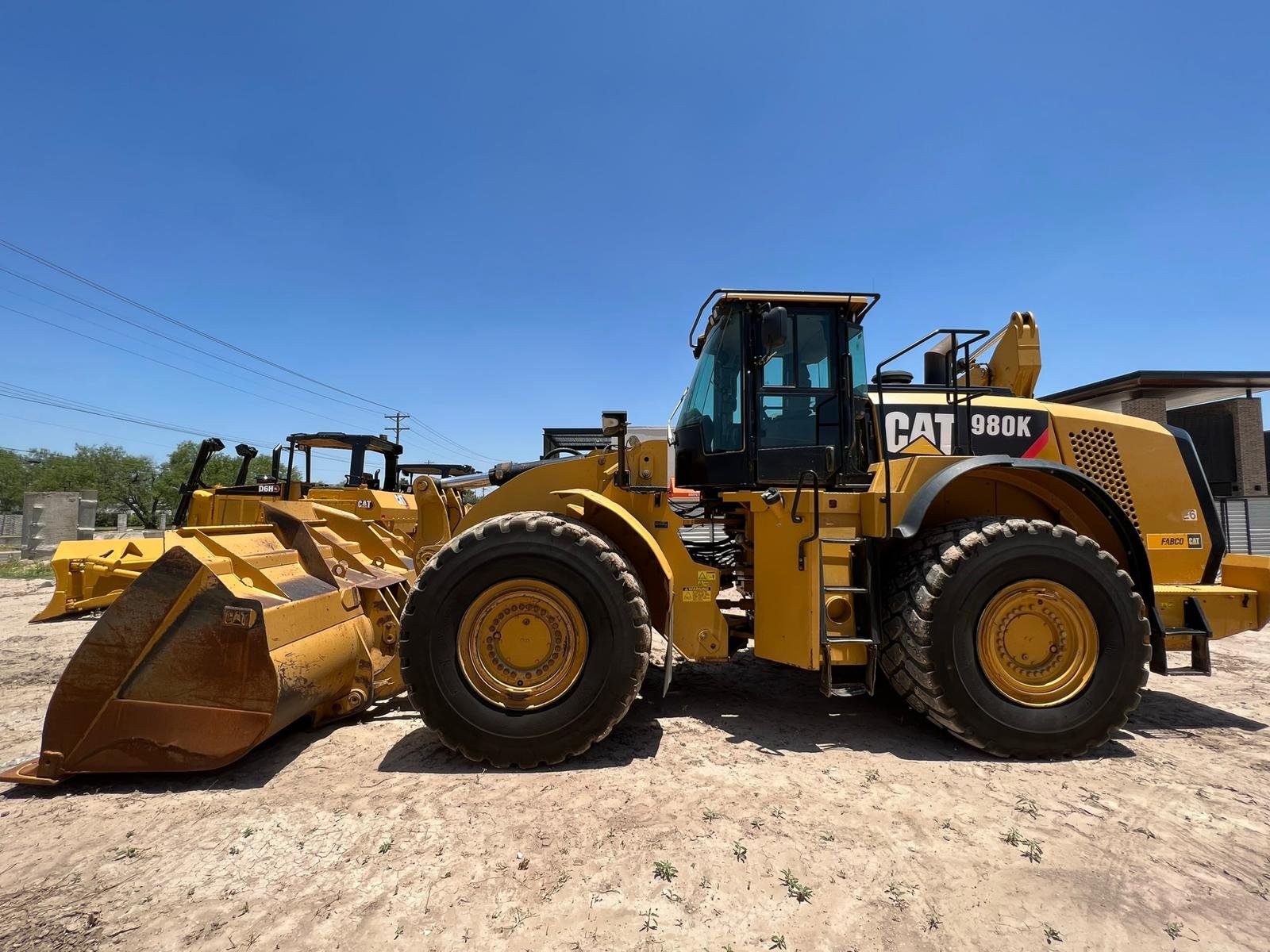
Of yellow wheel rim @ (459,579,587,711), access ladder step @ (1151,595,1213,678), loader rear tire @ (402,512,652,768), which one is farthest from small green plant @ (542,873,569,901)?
access ladder step @ (1151,595,1213,678)

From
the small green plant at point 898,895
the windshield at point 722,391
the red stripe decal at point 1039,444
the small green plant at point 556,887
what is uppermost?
the windshield at point 722,391

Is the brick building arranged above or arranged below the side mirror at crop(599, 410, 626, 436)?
above

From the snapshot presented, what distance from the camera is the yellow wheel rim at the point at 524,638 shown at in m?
3.28

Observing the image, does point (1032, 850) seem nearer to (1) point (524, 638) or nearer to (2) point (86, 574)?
(1) point (524, 638)

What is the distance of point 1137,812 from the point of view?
8.91ft

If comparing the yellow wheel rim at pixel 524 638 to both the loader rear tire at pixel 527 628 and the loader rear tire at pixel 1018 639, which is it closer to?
the loader rear tire at pixel 527 628

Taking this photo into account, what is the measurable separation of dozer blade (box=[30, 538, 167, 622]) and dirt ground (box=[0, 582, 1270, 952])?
4.13m

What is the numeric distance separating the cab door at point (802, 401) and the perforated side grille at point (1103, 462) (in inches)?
65.0

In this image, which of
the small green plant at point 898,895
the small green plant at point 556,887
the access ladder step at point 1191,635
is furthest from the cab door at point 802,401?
the small green plant at point 556,887

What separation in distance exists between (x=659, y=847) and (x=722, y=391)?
284cm

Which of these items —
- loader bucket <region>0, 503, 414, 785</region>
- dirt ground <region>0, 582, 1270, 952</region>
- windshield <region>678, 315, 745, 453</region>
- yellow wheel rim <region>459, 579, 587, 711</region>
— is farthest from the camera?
windshield <region>678, 315, 745, 453</region>

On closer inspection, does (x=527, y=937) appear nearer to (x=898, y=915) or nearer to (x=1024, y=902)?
(x=898, y=915)

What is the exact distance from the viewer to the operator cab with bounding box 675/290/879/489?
403 centimetres

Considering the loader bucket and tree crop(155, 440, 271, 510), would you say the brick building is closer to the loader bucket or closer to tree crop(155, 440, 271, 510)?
the loader bucket
